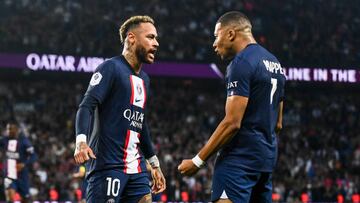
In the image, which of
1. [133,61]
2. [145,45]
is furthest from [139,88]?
[145,45]

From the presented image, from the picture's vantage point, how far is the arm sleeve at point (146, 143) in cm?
575

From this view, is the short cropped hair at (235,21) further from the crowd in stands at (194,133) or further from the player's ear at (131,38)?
the crowd in stands at (194,133)

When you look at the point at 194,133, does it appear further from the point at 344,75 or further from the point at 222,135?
the point at 222,135

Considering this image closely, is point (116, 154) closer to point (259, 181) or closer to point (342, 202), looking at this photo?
point (259, 181)

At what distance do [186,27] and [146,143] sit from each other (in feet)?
67.3

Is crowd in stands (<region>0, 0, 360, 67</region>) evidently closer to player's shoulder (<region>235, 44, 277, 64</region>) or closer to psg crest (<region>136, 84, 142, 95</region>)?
psg crest (<region>136, 84, 142, 95</region>)

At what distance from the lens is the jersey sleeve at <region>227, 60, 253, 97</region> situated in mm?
4891

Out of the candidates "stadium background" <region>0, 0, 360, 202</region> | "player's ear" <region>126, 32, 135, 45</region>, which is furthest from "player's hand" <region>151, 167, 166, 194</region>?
"stadium background" <region>0, 0, 360, 202</region>

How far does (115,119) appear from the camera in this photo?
5375mm

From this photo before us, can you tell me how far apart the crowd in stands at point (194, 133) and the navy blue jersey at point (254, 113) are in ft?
43.5

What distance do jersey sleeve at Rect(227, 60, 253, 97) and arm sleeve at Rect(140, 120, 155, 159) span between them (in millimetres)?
1061

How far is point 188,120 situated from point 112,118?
19.9 meters

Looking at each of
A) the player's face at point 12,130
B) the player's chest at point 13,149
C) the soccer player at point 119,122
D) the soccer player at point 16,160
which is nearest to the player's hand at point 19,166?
the soccer player at point 16,160

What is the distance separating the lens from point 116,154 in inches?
211
